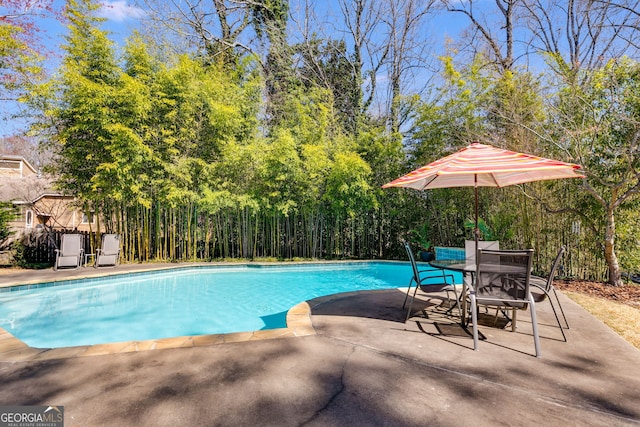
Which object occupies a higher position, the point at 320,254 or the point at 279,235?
the point at 279,235

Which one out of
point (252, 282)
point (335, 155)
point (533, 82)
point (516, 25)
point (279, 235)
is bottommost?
point (252, 282)

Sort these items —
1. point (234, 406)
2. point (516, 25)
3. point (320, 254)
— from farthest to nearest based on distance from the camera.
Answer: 1. point (516, 25)
2. point (320, 254)
3. point (234, 406)

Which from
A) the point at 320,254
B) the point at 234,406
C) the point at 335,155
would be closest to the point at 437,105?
the point at 335,155

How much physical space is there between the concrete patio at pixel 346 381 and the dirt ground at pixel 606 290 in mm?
2133

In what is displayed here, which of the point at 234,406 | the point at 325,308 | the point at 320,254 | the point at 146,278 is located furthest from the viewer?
the point at 320,254

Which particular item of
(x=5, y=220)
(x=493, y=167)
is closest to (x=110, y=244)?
(x=5, y=220)

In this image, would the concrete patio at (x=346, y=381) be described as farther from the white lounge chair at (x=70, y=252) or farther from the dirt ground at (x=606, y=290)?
the white lounge chair at (x=70, y=252)

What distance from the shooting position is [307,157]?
26.8 ft

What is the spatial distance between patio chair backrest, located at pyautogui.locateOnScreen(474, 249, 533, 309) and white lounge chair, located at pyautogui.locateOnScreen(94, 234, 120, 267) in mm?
6835

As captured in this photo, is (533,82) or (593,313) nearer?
(593,313)

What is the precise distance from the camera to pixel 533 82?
6.38 meters

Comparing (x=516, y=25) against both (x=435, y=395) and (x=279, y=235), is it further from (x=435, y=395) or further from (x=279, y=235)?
(x=435, y=395)

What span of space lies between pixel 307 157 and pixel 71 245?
535 centimetres

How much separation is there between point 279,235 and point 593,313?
259 inches
